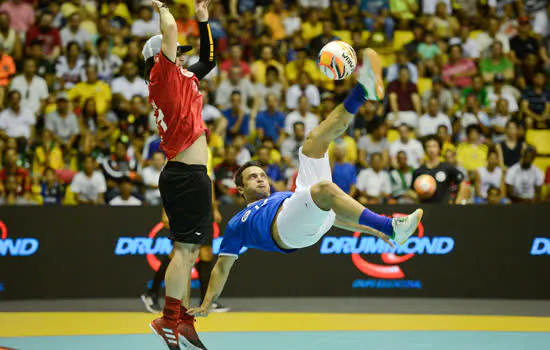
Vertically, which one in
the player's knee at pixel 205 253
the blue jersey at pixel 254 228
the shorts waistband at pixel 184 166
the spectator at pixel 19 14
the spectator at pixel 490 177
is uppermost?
the spectator at pixel 19 14

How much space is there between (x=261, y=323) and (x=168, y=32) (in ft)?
13.6

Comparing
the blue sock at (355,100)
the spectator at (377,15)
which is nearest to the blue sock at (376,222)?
the blue sock at (355,100)

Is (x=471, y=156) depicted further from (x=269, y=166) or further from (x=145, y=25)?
(x=145, y=25)

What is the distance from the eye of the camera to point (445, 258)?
11.7 metres

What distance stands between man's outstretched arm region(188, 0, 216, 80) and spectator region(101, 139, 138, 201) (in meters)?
5.82

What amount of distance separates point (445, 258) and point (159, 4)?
21.5 feet

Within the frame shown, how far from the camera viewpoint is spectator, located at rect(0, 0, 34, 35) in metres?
16.1

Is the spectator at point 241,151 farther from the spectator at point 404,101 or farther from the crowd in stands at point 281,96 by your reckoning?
the spectator at point 404,101

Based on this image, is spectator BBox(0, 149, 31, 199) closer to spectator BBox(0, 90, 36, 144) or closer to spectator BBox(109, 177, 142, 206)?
spectator BBox(0, 90, 36, 144)

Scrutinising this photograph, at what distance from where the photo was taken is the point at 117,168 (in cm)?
1304

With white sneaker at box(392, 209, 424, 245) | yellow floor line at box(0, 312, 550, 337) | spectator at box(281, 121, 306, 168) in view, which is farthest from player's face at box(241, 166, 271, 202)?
spectator at box(281, 121, 306, 168)

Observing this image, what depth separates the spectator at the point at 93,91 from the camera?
48.3 feet

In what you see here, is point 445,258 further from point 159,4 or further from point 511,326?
point 159,4

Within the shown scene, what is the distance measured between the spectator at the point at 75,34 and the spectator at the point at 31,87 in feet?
3.64
